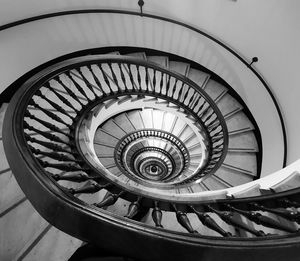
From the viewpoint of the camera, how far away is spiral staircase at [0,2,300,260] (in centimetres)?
124

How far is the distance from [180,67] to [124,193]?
401 cm

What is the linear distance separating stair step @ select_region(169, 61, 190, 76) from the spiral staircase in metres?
0.03

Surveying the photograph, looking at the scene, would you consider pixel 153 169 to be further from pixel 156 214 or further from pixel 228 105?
pixel 156 214

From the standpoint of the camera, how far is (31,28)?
14.1ft

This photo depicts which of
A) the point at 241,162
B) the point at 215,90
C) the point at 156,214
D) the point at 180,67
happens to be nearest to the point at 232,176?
the point at 241,162

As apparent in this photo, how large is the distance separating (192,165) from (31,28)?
555 centimetres

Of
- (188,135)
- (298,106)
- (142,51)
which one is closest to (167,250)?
(298,106)

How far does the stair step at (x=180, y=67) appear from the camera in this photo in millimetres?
5449

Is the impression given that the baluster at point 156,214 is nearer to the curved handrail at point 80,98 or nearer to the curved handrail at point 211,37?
the curved handrail at point 80,98

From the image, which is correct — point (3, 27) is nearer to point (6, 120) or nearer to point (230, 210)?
point (6, 120)

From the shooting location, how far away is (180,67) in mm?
5531

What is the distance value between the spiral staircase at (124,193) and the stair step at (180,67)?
0.09 feet

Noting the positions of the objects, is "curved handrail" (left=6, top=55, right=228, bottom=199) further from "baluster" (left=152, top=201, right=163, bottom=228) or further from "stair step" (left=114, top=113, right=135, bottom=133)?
"stair step" (left=114, top=113, right=135, bottom=133)

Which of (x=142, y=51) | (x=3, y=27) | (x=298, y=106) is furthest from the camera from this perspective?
(x=142, y=51)
